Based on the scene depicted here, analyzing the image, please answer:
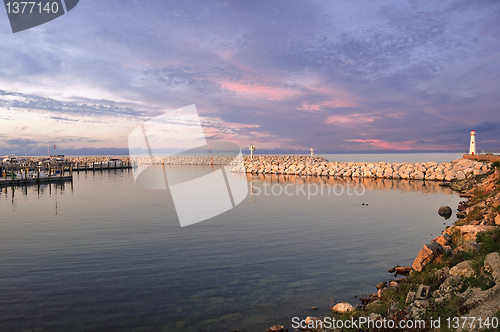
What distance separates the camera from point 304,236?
622 inches

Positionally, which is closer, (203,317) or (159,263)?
(203,317)

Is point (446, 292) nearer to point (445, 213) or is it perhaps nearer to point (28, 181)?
point (445, 213)

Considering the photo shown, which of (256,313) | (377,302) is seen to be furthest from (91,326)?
(377,302)

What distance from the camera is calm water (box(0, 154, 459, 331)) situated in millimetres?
8203

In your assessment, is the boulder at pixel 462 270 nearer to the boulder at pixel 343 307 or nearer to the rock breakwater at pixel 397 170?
the boulder at pixel 343 307

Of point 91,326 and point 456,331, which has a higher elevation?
point 456,331

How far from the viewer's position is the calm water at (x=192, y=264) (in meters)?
8.20

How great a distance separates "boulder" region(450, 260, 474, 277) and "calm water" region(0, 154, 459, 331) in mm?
2355

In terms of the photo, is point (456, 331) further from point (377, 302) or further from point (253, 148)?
point (253, 148)

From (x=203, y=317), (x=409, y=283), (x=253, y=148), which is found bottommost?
(x=203, y=317)

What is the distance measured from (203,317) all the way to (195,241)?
726 centimetres

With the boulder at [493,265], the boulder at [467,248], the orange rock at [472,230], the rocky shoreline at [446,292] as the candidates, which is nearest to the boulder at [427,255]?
the rocky shoreline at [446,292]

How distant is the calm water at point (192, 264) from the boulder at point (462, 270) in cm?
235

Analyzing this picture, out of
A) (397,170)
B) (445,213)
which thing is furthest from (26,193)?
(397,170)
